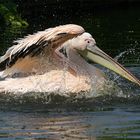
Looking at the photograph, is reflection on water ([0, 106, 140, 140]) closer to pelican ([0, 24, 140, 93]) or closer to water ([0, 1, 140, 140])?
water ([0, 1, 140, 140])

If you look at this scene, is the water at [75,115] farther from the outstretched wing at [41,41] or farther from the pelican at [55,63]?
the outstretched wing at [41,41]

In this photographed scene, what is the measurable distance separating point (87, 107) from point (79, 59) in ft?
4.93

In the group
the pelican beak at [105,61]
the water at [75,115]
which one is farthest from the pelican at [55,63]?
the water at [75,115]

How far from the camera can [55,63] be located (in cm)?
939

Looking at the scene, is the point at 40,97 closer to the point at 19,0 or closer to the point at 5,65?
the point at 5,65

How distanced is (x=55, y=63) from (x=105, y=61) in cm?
76

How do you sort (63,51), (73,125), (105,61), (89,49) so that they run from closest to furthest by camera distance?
1. (73,125)
2. (105,61)
3. (89,49)
4. (63,51)

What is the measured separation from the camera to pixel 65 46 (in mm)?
9445

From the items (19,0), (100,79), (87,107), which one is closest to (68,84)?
(100,79)

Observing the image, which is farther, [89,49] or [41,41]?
[89,49]

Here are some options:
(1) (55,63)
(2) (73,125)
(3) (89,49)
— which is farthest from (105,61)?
(2) (73,125)

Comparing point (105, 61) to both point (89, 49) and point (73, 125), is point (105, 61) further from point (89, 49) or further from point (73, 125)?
point (73, 125)

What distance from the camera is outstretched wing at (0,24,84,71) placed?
876 centimetres

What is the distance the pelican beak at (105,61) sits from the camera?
29.1ft
